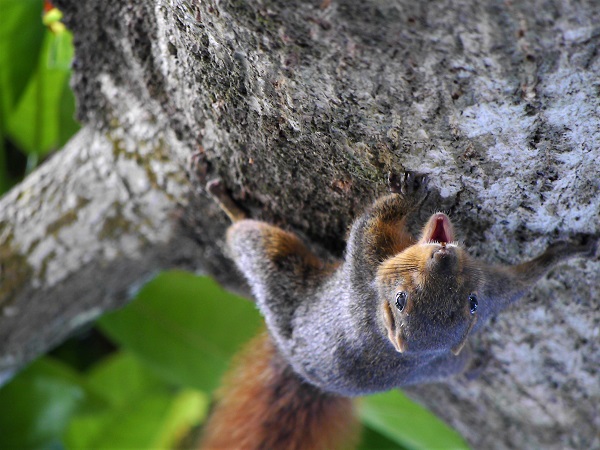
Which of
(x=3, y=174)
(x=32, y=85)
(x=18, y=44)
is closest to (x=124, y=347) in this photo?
(x=3, y=174)

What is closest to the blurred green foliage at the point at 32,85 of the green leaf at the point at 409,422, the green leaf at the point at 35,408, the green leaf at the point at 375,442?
the green leaf at the point at 35,408

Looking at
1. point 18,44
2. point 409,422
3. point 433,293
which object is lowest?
point 409,422

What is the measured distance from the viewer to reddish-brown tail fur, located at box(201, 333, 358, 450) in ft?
7.49

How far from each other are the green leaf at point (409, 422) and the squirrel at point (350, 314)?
442 mm

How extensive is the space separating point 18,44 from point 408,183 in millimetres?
1789

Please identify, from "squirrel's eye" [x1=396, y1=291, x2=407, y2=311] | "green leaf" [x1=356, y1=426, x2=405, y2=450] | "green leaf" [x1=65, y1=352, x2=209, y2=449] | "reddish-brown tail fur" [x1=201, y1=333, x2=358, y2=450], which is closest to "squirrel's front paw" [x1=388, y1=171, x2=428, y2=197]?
"squirrel's eye" [x1=396, y1=291, x2=407, y2=311]

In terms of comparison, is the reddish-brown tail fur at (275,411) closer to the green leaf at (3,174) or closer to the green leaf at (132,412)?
the green leaf at (132,412)

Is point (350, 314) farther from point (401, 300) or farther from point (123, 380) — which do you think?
point (123, 380)

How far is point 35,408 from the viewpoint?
321 centimetres

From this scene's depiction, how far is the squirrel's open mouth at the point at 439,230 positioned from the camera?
5.23 feet

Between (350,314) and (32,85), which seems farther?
(32,85)

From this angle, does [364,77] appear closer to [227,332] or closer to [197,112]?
[197,112]

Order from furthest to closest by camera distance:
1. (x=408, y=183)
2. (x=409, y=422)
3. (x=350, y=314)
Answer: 1. (x=409, y=422)
2. (x=350, y=314)
3. (x=408, y=183)

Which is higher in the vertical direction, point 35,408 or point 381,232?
point 381,232
